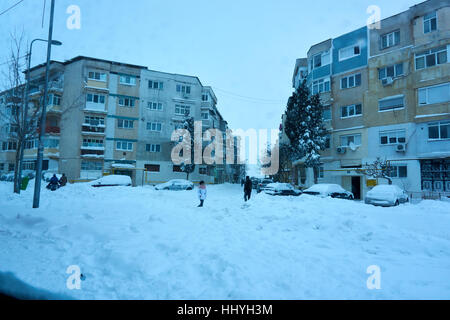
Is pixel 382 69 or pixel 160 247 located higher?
pixel 382 69

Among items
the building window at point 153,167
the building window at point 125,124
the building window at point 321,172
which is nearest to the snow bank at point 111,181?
the building window at point 153,167

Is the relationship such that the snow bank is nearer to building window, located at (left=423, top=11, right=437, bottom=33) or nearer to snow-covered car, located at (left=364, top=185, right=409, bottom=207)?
snow-covered car, located at (left=364, top=185, right=409, bottom=207)

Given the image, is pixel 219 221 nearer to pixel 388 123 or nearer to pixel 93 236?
pixel 93 236

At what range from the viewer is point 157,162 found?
1494 inches

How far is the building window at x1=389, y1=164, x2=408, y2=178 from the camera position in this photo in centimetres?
2189

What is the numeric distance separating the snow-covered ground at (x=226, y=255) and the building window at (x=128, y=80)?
32317mm

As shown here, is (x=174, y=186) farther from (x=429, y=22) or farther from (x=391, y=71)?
(x=429, y=22)

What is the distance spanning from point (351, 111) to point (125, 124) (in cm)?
2971

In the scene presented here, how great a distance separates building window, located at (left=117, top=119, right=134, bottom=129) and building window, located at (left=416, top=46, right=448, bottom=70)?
34.3m

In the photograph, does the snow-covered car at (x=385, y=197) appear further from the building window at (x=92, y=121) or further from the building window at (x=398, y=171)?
the building window at (x=92, y=121)

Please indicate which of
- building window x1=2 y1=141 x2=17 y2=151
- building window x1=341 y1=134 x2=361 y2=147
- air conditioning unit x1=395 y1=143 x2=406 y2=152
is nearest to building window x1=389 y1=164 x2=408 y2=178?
air conditioning unit x1=395 y1=143 x2=406 y2=152

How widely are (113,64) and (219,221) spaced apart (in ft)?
117
